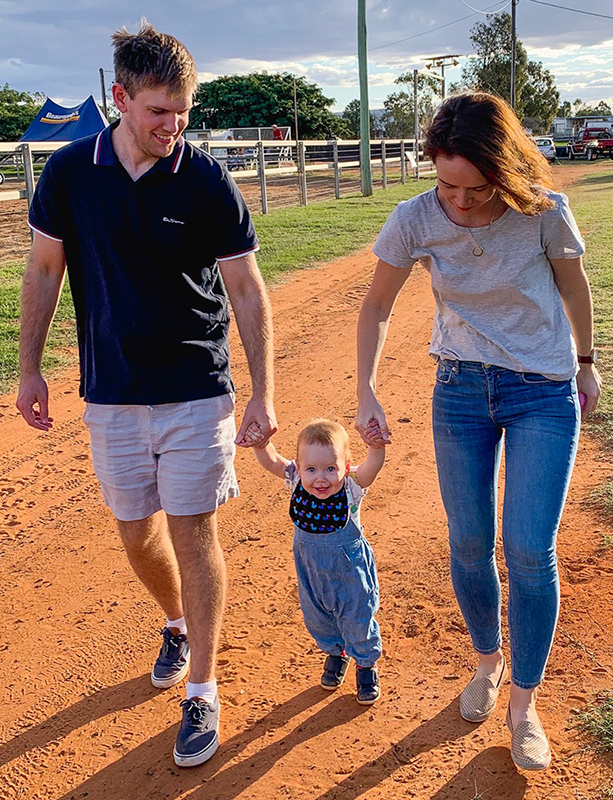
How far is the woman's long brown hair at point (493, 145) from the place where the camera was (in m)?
2.40

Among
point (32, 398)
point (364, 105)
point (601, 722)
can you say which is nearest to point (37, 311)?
point (32, 398)

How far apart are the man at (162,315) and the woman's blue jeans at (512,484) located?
0.69 m

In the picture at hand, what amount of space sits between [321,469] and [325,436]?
0.38 ft

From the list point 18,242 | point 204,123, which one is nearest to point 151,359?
point 18,242

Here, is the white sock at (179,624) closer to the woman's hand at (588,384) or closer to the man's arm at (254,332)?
the man's arm at (254,332)

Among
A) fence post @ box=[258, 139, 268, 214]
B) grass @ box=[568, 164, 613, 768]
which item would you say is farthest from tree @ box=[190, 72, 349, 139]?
fence post @ box=[258, 139, 268, 214]

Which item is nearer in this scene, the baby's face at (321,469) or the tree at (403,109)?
the baby's face at (321,469)

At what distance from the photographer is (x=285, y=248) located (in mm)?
13258

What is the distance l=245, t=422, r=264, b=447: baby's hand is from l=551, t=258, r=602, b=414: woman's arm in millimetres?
1120

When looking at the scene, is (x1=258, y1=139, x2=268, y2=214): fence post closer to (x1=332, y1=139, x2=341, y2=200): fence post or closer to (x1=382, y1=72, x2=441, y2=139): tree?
(x1=332, y1=139, x2=341, y2=200): fence post

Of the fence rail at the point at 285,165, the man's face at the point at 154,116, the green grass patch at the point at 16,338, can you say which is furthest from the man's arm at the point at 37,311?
the fence rail at the point at 285,165

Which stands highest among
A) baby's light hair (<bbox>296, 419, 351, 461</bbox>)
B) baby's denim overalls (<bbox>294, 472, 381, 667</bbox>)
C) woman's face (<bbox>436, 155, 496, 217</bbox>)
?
woman's face (<bbox>436, 155, 496, 217</bbox>)

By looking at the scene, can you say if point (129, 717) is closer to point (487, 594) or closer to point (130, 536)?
point (130, 536)

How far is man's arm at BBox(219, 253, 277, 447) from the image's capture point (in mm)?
2979
